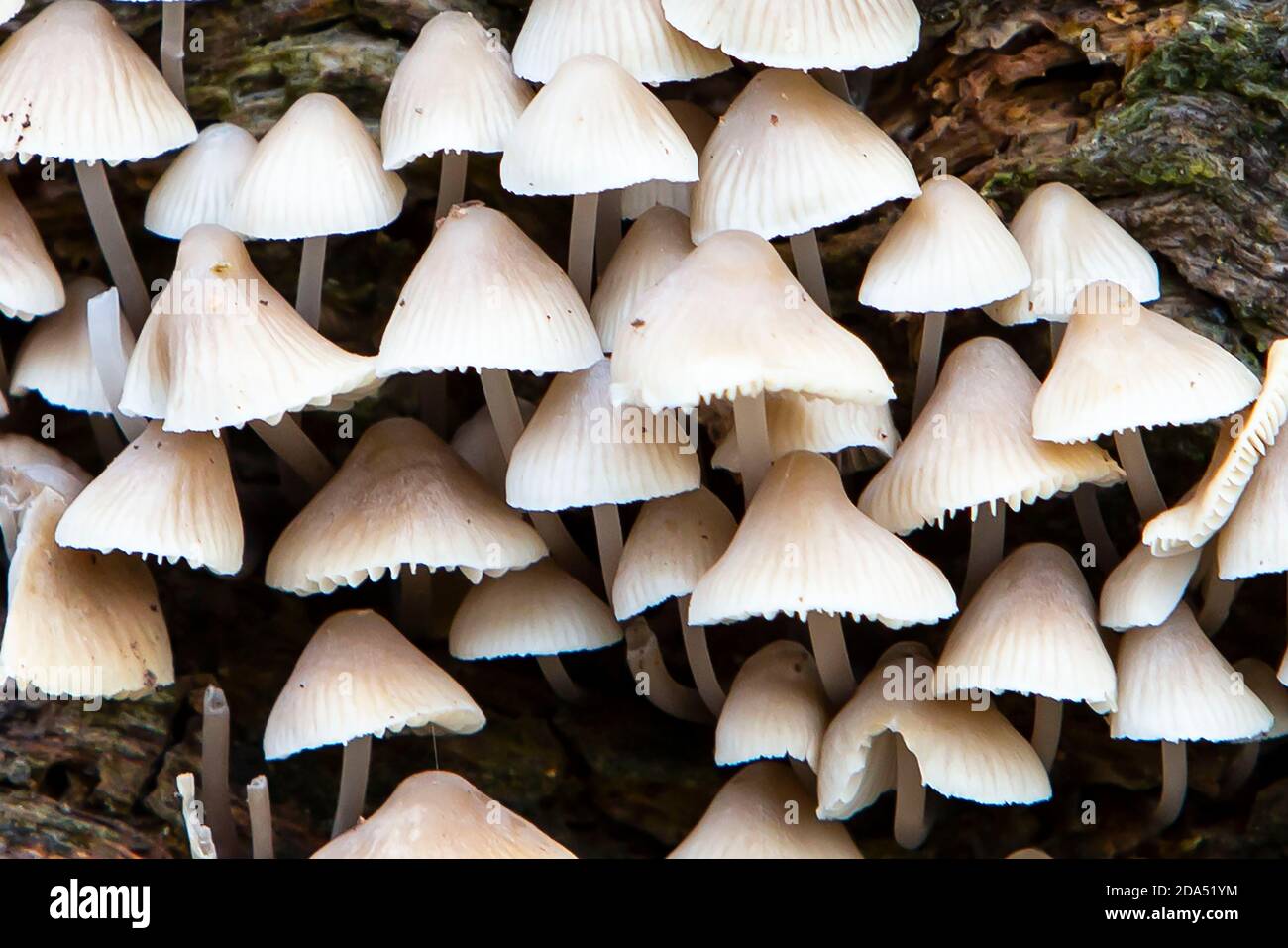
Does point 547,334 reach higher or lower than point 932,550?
higher

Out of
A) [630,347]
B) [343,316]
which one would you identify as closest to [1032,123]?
[630,347]

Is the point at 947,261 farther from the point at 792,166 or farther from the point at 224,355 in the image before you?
the point at 224,355

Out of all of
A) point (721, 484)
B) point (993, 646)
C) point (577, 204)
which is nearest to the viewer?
point (993, 646)

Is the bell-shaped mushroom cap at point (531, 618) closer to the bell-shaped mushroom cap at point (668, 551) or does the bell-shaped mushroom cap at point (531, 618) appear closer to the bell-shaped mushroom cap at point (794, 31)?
the bell-shaped mushroom cap at point (668, 551)

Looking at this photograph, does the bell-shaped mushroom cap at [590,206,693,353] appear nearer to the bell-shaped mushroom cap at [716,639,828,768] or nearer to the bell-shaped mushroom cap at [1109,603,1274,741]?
the bell-shaped mushroom cap at [716,639,828,768]

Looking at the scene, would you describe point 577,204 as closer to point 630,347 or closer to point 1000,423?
point 630,347
